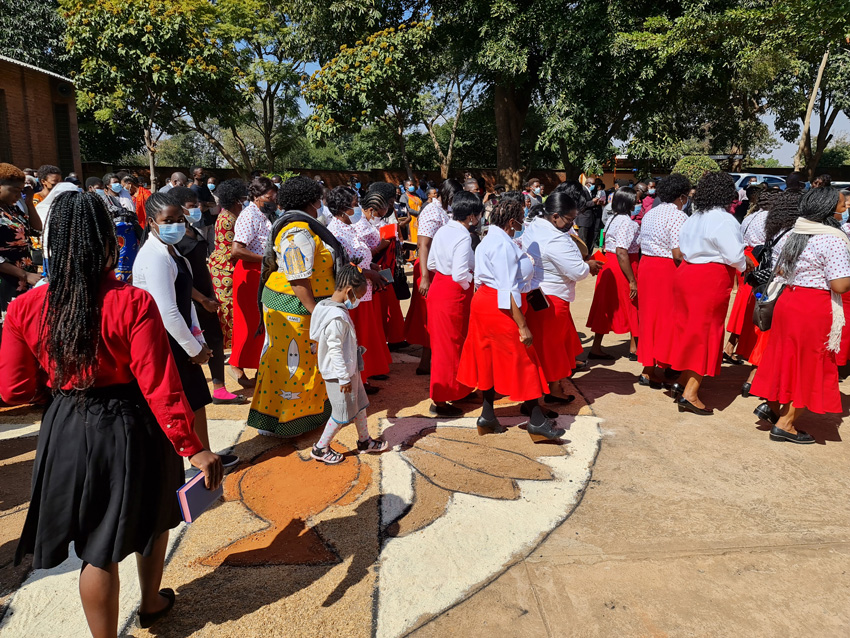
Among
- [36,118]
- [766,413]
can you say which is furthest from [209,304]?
[36,118]

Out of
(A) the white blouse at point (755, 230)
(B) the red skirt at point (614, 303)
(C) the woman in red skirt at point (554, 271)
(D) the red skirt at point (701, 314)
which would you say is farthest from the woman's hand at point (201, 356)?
(A) the white blouse at point (755, 230)

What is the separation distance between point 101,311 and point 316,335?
74.2 inches

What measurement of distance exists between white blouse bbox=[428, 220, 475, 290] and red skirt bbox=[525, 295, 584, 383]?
23.1 inches

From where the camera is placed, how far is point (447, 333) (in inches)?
196

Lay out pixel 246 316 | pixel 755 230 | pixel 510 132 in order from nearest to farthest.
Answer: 1. pixel 246 316
2. pixel 755 230
3. pixel 510 132

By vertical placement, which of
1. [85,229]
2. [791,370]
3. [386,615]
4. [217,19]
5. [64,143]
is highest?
[217,19]

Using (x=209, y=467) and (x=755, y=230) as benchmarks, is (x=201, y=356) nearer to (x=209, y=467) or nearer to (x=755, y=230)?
(x=209, y=467)

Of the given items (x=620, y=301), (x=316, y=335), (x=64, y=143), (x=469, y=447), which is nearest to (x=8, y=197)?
(x=316, y=335)

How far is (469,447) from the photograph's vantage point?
4.42 m

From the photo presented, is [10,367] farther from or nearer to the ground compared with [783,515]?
farther from the ground

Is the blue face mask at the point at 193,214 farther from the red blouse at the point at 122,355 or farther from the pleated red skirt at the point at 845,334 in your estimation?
the pleated red skirt at the point at 845,334

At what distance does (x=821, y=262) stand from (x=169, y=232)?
4187 millimetres

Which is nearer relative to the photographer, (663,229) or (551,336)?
(551,336)

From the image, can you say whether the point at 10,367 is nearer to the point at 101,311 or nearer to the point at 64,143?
the point at 101,311
